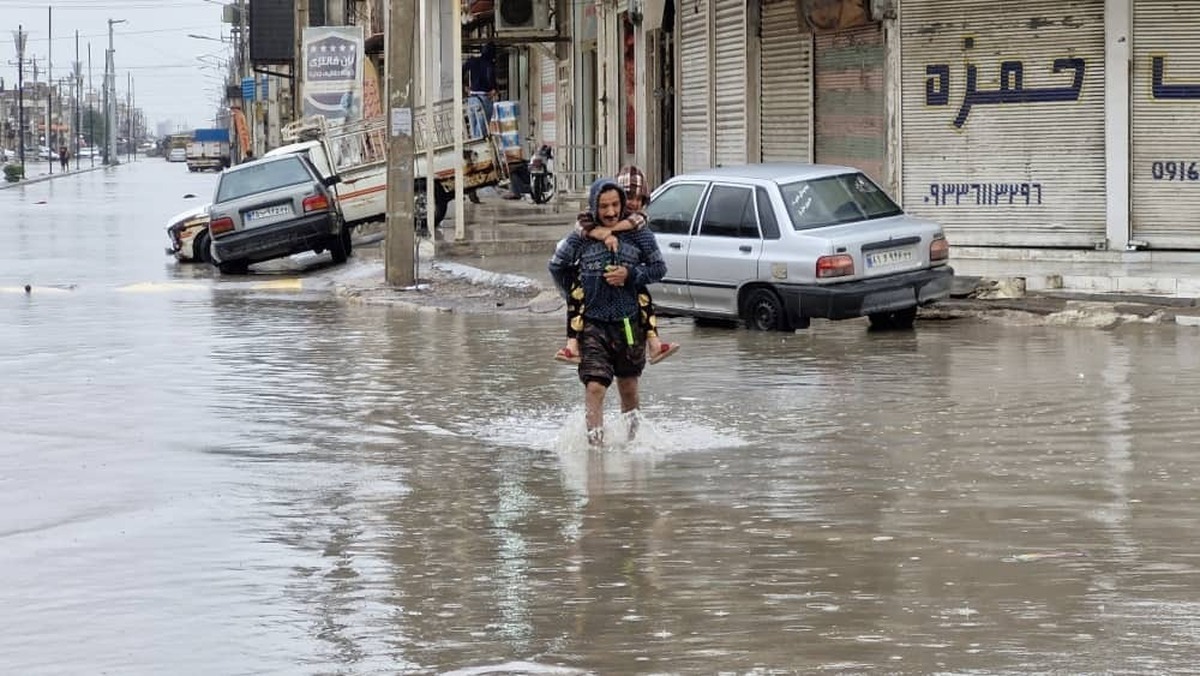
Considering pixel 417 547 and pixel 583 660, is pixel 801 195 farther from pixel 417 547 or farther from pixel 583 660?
pixel 583 660

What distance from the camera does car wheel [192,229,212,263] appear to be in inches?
1198

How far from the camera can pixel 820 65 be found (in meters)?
24.7

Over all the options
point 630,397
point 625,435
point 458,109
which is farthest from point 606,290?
point 458,109

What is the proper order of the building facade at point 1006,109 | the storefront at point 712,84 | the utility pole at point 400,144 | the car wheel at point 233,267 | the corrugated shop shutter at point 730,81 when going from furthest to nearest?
the car wheel at point 233,267, the storefront at point 712,84, the corrugated shop shutter at point 730,81, the utility pole at point 400,144, the building facade at point 1006,109

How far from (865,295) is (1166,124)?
5.09 m

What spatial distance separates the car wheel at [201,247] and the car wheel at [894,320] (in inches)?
593

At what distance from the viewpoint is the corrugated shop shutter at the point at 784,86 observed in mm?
25125

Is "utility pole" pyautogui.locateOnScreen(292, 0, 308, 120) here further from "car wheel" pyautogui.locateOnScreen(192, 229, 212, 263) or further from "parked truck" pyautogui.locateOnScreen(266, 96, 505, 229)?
"car wheel" pyautogui.locateOnScreen(192, 229, 212, 263)

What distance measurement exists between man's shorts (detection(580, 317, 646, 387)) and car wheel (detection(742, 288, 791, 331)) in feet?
20.0

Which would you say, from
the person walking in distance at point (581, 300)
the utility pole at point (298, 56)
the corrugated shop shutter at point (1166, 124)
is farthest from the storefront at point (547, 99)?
the person walking in distance at point (581, 300)

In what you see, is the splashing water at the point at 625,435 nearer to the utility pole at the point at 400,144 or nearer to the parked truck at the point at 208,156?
the utility pole at the point at 400,144

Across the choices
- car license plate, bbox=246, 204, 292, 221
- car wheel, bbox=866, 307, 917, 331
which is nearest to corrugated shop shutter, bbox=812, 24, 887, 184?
car wheel, bbox=866, 307, 917, 331

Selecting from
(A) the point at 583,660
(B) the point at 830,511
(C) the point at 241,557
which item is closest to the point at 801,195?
(B) the point at 830,511

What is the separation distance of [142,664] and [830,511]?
11.6 ft
